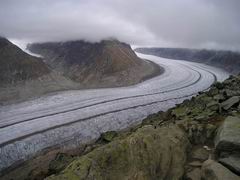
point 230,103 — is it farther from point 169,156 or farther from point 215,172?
point 215,172

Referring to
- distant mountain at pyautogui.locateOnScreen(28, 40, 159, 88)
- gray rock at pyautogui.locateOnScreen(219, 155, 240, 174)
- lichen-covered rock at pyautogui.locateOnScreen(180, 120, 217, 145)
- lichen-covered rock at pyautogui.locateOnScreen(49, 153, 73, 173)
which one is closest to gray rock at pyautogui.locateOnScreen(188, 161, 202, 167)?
gray rock at pyautogui.locateOnScreen(219, 155, 240, 174)

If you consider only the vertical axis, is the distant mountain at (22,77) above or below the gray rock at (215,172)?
below

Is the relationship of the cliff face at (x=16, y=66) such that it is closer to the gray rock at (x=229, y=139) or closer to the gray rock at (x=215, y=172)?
the gray rock at (x=229, y=139)

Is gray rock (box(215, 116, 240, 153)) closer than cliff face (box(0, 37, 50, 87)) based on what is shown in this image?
Yes

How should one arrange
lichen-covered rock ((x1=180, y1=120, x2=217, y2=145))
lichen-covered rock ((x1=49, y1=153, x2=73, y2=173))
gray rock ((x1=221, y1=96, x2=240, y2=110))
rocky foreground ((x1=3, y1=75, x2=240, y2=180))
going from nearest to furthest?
rocky foreground ((x1=3, y1=75, x2=240, y2=180))
lichen-covered rock ((x1=180, y1=120, x2=217, y2=145))
lichen-covered rock ((x1=49, y1=153, x2=73, y2=173))
gray rock ((x1=221, y1=96, x2=240, y2=110))

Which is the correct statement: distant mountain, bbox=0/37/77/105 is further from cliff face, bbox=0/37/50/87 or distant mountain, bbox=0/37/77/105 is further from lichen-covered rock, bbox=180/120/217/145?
lichen-covered rock, bbox=180/120/217/145

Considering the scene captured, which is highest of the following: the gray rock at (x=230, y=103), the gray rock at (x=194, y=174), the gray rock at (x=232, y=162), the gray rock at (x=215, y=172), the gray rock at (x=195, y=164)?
the gray rock at (x=230, y=103)

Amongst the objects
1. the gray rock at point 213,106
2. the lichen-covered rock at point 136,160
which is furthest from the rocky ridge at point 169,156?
the gray rock at point 213,106
